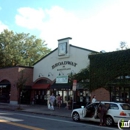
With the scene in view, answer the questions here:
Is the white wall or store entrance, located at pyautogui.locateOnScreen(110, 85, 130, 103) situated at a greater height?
the white wall

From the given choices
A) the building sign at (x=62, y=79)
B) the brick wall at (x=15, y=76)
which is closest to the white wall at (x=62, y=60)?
the building sign at (x=62, y=79)

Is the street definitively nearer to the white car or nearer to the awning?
the white car

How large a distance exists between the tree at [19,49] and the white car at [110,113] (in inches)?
1268

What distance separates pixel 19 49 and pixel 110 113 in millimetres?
36207

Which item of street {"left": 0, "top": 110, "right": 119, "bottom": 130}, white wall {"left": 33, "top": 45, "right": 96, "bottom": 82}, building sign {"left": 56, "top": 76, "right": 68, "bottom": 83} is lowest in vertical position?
street {"left": 0, "top": 110, "right": 119, "bottom": 130}

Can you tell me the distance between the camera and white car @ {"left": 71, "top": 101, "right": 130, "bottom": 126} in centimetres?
1361

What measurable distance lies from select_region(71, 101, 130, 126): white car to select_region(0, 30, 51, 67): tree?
106ft

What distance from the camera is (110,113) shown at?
1402 cm

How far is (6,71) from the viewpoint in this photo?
116ft

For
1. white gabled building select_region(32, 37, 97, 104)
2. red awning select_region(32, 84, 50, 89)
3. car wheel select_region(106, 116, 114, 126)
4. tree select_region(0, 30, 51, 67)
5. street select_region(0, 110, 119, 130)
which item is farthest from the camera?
tree select_region(0, 30, 51, 67)

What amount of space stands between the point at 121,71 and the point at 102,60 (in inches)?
103

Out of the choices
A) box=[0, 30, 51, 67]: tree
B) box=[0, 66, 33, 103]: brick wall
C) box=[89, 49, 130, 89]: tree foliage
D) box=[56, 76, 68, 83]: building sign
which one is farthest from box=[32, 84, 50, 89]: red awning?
box=[0, 30, 51, 67]: tree

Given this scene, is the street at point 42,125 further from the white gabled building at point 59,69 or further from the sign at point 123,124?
the white gabled building at point 59,69

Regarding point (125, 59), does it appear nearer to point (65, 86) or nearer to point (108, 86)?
point (108, 86)
